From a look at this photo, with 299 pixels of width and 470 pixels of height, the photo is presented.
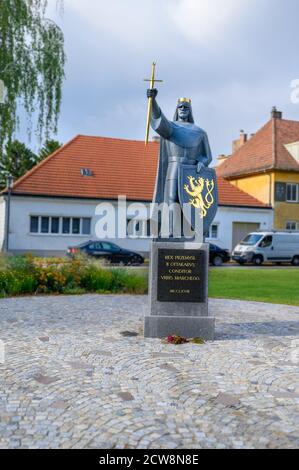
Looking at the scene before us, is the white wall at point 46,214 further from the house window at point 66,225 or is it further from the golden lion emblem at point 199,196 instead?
the golden lion emblem at point 199,196

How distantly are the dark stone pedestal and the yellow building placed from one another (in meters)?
31.1

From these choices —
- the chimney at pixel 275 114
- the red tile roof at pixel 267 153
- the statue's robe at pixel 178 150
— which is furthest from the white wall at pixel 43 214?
the statue's robe at pixel 178 150

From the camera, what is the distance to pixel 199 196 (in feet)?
27.0

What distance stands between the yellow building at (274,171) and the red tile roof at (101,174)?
5.30ft

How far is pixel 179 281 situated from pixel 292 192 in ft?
108

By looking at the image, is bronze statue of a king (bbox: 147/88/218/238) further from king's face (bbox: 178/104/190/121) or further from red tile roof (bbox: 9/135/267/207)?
A: red tile roof (bbox: 9/135/267/207)

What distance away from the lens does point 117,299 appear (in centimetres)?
1269

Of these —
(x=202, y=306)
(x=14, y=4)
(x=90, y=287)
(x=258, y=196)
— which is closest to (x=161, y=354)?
(x=202, y=306)

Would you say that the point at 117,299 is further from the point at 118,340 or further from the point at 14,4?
the point at 14,4

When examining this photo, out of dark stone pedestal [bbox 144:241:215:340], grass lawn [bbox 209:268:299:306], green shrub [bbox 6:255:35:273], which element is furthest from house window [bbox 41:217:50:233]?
dark stone pedestal [bbox 144:241:215:340]

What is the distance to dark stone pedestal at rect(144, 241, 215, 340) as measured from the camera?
805cm

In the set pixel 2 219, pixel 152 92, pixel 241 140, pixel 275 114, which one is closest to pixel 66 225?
pixel 2 219

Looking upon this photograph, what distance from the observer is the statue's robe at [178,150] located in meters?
8.41

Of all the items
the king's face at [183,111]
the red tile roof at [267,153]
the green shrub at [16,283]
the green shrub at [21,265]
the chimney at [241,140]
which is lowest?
the green shrub at [16,283]
